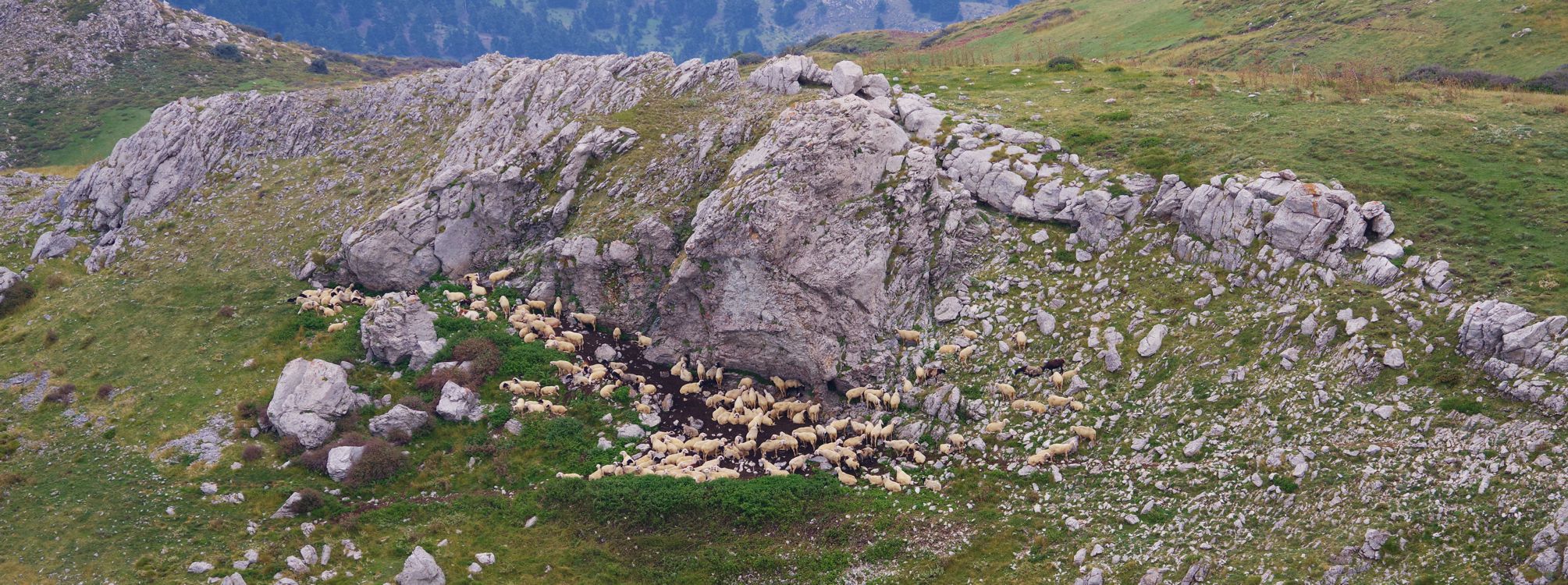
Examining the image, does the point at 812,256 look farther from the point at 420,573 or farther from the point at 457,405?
the point at 420,573

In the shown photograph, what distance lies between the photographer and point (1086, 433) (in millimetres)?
25844

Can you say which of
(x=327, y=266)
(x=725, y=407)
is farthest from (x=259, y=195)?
(x=725, y=407)

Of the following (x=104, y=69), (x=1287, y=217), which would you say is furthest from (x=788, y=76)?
(x=104, y=69)

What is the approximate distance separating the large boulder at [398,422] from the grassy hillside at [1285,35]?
36728 millimetres

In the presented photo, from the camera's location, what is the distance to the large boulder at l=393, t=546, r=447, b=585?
913 inches

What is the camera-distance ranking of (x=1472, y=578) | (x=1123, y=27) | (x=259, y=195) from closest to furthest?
(x=1472, y=578) → (x=259, y=195) → (x=1123, y=27)

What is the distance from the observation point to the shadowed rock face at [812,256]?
3155 cm

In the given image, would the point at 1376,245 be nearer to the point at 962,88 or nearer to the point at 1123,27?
the point at 962,88

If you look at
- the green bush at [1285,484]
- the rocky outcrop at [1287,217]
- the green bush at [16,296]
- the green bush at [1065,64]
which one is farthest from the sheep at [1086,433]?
the green bush at [16,296]

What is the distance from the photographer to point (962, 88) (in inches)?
1797

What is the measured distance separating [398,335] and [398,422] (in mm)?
5097

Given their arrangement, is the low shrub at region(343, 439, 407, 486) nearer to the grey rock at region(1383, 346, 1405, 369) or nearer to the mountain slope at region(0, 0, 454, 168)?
the grey rock at region(1383, 346, 1405, 369)

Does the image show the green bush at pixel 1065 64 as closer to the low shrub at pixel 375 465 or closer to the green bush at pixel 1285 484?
the green bush at pixel 1285 484

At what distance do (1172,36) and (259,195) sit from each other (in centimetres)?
7097
